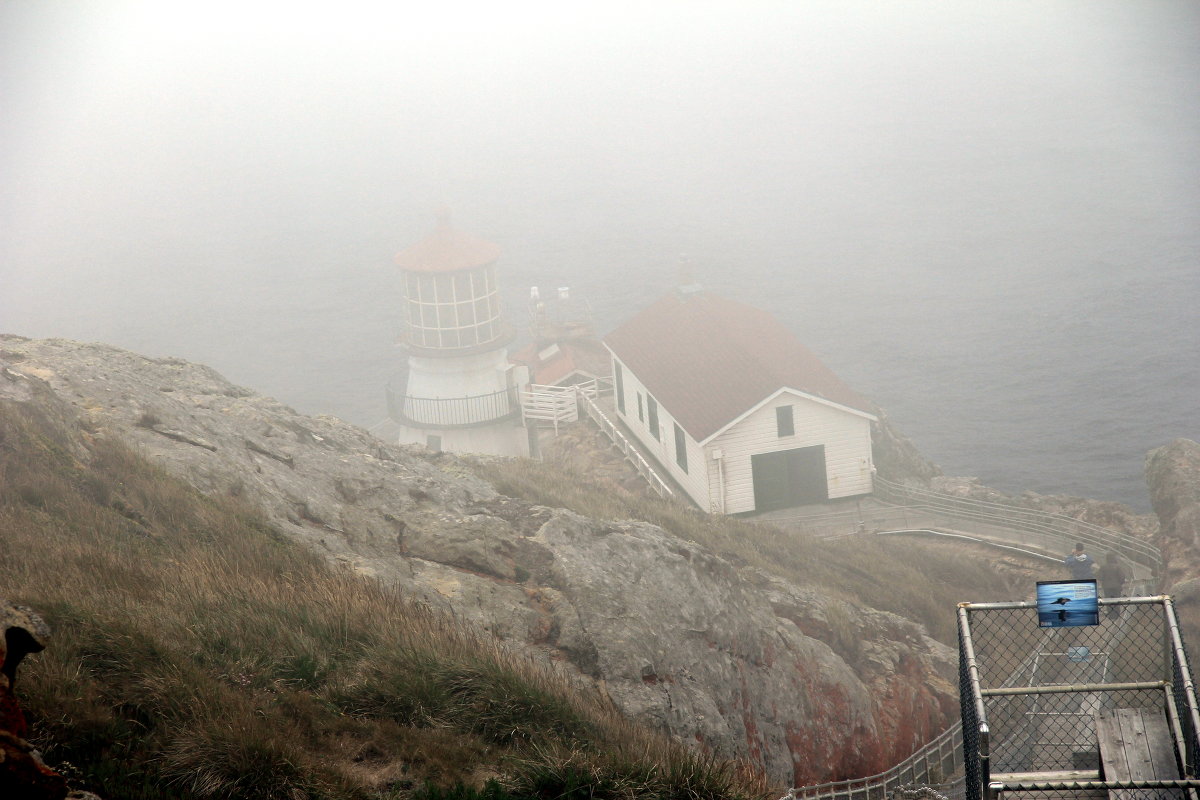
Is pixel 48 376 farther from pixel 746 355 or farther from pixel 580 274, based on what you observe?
pixel 580 274

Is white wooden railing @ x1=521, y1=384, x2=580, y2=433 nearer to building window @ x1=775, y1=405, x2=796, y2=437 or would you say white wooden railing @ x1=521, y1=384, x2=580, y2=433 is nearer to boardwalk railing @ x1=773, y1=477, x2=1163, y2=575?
building window @ x1=775, y1=405, x2=796, y2=437

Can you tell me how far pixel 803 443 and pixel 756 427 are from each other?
1.55 meters

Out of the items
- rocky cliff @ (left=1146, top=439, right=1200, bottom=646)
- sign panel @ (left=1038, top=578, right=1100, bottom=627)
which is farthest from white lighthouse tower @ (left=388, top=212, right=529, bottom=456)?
sign panel @ (left=1038, top=578, right=1100, bottom=627)

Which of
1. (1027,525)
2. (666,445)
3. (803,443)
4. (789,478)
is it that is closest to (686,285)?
(666,445)

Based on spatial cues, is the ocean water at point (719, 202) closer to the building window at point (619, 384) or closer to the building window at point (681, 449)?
the building window at point (619, 384)

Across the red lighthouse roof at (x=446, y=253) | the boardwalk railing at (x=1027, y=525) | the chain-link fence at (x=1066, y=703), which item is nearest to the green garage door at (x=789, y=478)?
the boardwalk railing at (x=1027, y=525)

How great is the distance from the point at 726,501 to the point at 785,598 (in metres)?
12.4

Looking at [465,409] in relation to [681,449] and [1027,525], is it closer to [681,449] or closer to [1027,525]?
[681,449]

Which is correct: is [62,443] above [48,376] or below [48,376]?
below

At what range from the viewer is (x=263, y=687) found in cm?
727

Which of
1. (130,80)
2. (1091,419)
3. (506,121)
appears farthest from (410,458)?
(130,80)

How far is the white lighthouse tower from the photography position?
116ft

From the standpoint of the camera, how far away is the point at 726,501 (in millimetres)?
27844

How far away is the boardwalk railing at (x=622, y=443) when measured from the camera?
2938cm
